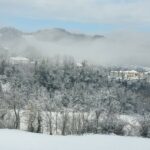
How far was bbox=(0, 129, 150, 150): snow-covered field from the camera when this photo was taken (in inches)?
1102

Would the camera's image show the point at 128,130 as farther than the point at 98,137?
Yes

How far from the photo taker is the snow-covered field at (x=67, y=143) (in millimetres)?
28000

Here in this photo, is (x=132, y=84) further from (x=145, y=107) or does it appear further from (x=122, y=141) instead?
(x=122, y=141)

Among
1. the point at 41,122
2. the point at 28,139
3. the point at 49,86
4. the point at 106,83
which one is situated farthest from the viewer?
the point at 106,83

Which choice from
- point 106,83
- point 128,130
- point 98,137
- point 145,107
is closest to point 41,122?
point 128,130

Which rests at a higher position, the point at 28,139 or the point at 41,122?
the point at 28,139

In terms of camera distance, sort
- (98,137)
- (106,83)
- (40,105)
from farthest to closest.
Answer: (106,83) < (40,105) < (98,137)

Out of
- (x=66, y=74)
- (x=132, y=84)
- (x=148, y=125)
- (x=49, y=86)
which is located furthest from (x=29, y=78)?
(x=148, y=125)

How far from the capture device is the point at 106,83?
164 metres

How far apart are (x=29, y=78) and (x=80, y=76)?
90.8 ft

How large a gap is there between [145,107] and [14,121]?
56422mm

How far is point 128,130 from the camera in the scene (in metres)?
68.1

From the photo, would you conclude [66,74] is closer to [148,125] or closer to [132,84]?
[132,84]

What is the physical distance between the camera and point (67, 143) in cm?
2970
